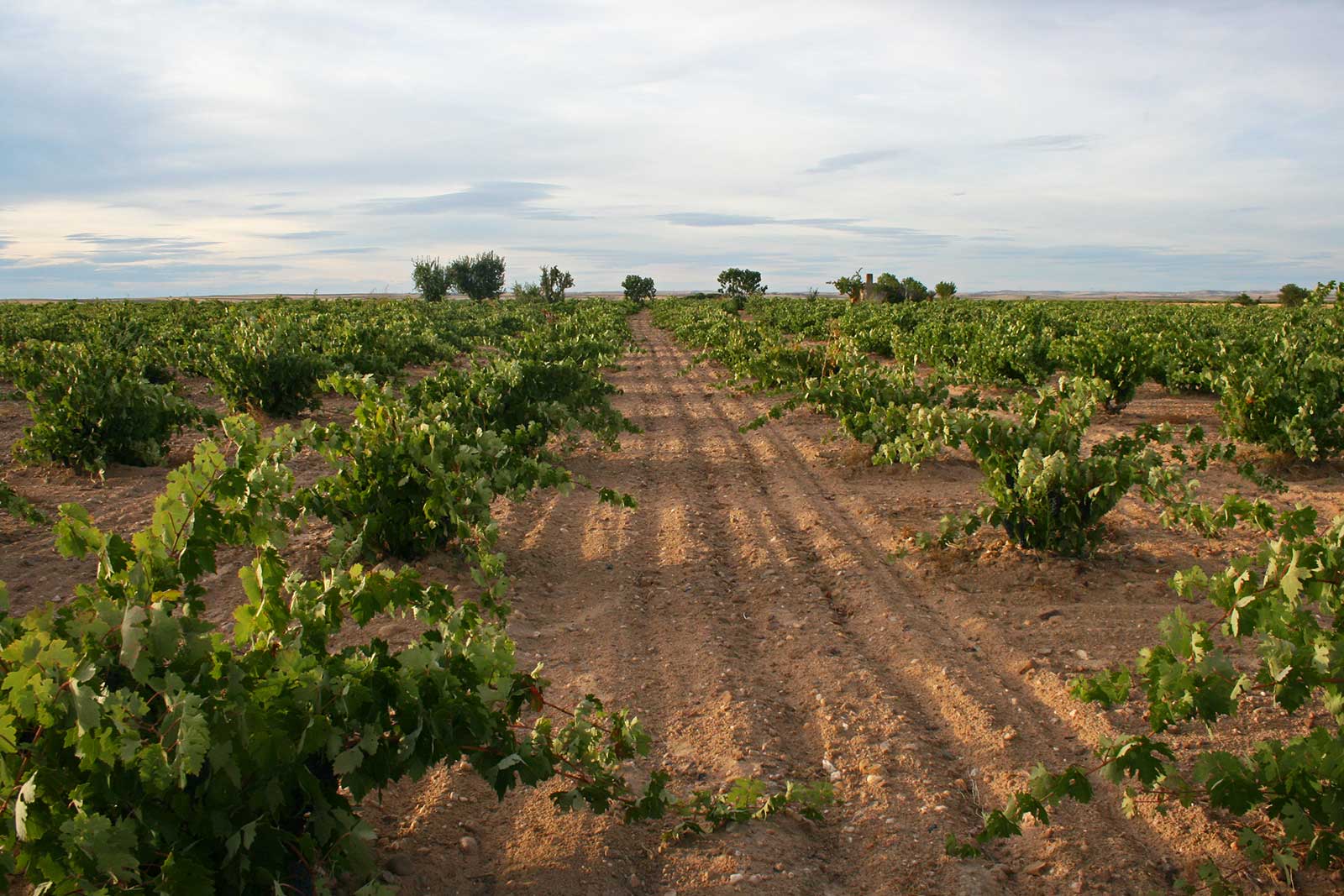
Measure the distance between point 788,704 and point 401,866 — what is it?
6.66ft

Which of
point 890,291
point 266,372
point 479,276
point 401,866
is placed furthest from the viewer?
point 479,276

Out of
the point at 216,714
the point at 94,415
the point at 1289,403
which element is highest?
the point at 1289,403

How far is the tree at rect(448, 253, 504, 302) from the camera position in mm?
79938

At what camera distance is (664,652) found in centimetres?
510

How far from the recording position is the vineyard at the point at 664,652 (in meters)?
2.42

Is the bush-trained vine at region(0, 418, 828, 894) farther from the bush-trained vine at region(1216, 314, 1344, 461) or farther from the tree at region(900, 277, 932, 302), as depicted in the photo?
the tree at region(900, 277, 932, 302)

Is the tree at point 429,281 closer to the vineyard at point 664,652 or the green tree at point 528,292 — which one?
the green tree at point 528,292

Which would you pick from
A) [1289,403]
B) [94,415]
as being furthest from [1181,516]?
[94,415]

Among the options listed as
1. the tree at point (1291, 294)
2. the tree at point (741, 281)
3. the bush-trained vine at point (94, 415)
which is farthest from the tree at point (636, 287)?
the bush-trained vine at point (94, 415)

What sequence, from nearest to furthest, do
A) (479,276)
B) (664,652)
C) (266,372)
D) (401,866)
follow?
(401,866), (664,652), (266,372), (479,276)

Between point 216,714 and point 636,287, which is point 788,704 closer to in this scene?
point 216,714

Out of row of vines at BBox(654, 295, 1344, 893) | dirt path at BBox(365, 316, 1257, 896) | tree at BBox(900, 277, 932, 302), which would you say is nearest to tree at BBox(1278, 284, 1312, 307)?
tree at BBox(900, 277, 932, 302)

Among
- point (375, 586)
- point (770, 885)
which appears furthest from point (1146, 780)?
point (375, 586)

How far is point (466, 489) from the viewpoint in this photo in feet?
18.4
